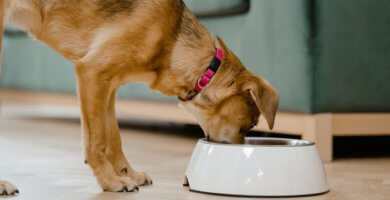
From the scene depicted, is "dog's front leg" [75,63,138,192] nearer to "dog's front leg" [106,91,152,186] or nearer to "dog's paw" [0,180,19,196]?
"dog's front leg" [106,91,152,186]

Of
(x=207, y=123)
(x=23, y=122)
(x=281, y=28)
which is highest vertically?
(x=281, y=28)

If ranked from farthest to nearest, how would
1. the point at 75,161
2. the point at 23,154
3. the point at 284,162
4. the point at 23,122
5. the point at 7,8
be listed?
the point at 23,122
the point at 23,154
the point at 75,161
the point at 7,8
the point at 284,162

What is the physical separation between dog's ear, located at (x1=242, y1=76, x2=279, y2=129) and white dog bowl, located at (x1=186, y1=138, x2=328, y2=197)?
129mm

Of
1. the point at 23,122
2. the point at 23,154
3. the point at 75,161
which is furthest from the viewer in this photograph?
the point at 23,122

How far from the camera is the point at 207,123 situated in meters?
2.41

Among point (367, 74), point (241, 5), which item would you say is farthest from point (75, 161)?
point (367, 74)

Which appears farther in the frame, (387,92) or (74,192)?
(387,92)

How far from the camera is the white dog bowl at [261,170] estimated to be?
205cm

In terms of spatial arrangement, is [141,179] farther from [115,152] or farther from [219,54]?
[219,54]

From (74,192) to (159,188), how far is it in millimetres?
265

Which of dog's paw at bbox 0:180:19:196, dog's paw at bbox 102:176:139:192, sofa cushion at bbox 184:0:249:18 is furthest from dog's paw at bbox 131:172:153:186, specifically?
sofa cushion at bbox 184:0:249:18

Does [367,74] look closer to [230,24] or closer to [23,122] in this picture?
[230,24]

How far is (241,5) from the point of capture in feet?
10.1

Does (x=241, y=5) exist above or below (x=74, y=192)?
above
